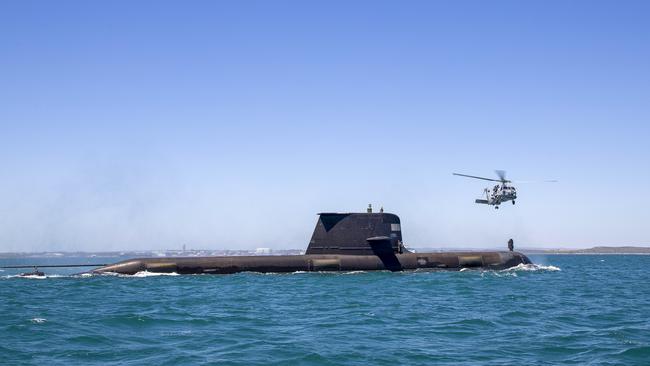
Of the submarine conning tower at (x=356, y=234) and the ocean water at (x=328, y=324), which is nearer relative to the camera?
the ocean water at (x=328, y=324)

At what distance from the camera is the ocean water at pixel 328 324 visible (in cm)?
1548

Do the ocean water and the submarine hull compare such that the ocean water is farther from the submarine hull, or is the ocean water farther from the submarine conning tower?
the submarine conning tower

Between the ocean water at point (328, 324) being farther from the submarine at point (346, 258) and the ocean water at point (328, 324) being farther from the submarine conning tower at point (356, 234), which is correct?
the submarine conning tower at point (356, 234)

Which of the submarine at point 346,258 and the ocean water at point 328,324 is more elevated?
the submarine at point 346,258

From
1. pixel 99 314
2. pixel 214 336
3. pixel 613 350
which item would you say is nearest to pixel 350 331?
pixel 214 336

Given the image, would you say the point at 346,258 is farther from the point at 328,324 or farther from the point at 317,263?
the point at 328,324

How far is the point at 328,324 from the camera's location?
20.0 meters

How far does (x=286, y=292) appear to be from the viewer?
30.0 meters

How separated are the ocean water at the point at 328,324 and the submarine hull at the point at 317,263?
24.7 ft

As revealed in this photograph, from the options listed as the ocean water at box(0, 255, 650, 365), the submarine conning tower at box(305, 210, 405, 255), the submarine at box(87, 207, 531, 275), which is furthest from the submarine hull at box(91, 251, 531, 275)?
the ocean water at box(0, 255, 650, 365)

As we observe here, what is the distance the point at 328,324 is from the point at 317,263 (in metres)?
22.2

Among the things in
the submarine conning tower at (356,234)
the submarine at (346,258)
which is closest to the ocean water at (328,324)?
the submarine at (346,258)

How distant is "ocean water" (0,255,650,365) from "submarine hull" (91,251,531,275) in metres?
7.54

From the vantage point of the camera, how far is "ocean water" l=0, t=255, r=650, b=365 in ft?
50.8
